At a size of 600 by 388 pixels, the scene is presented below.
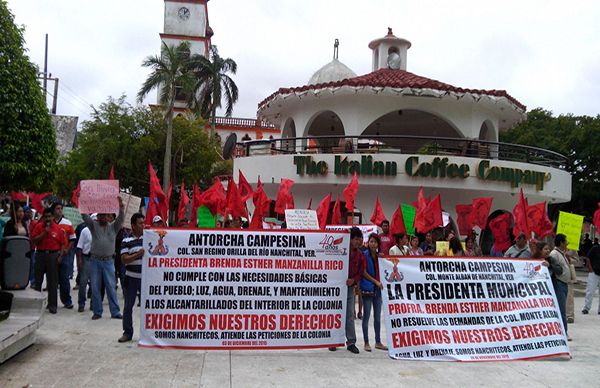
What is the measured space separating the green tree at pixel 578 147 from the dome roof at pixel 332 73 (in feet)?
35.4

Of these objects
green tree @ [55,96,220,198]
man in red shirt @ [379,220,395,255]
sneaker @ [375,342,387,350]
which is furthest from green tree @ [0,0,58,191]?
green tree @ [55,96,220,198]

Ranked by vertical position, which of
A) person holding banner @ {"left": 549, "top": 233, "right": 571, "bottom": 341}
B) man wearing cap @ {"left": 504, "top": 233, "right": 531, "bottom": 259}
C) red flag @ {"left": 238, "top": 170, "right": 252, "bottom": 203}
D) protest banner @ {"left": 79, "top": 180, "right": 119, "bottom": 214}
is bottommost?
person holding banner @ {"left": 549, "top": 233, "right": 571, "bottom": 341}

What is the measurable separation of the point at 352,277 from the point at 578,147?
3226 cm

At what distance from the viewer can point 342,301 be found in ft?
25.0

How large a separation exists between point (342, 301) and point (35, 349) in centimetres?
392

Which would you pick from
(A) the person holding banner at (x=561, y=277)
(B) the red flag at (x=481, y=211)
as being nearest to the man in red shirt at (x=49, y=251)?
(A) the person holding banner at (x=561, y=277)

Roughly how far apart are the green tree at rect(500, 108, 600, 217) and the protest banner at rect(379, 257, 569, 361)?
2778cm

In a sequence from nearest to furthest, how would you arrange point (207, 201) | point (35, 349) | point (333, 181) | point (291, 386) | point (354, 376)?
point (291, 386), point (354, 376), point (35, 349), point (207, 201), point (333, 181)

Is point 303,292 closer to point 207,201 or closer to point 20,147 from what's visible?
point 20,147

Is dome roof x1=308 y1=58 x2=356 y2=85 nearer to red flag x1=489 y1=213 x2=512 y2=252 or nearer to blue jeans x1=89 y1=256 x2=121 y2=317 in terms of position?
red flag x1=489 y1=213 x2=512 y2=252

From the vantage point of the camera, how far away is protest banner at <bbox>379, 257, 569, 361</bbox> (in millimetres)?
7293

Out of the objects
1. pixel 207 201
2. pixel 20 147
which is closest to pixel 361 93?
pixel 207 201

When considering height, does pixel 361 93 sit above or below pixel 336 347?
above

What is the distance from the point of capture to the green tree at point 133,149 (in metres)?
31.0
